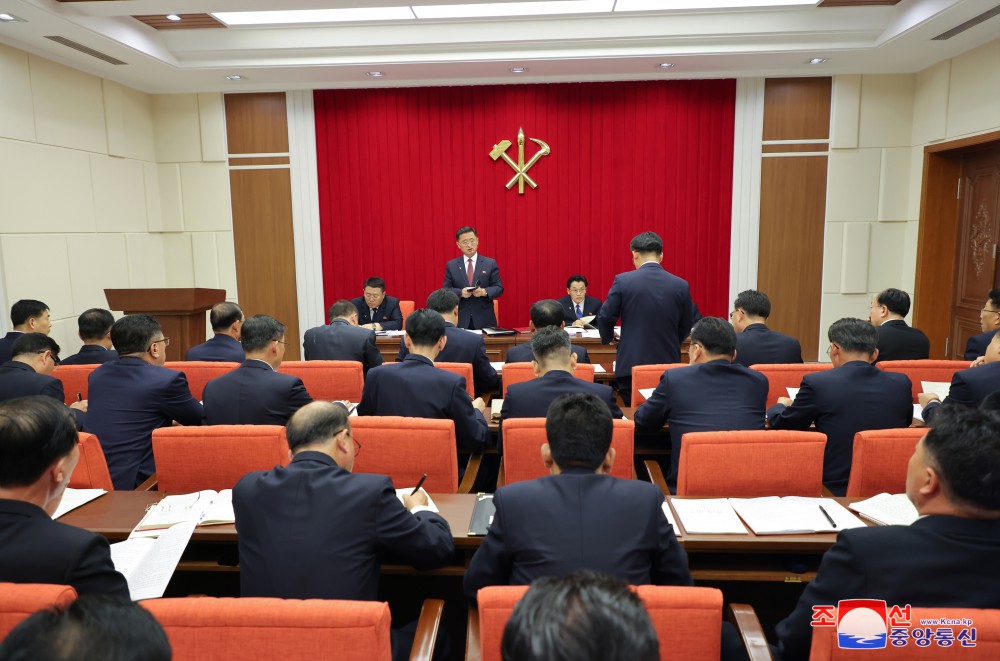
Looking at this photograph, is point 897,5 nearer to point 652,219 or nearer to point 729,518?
point 652,219

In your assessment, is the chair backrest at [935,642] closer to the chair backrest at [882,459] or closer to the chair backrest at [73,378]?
the chair backrest at [882,459]

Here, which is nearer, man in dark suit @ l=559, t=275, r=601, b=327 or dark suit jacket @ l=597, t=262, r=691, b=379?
dark suit jacket @ l=597, t=262, r=691, b=379

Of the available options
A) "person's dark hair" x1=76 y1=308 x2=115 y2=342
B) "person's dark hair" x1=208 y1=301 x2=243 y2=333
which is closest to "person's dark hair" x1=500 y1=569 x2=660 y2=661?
"person's dark hair" x1=208 y1=301 x2=243 y2=333

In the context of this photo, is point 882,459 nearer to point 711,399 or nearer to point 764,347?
point 711,399

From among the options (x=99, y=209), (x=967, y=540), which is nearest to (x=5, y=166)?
(x=99, y=209)

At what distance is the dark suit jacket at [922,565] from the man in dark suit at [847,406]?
1.46m

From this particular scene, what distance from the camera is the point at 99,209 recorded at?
6.54 meters

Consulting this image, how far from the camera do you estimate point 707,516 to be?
2.08m

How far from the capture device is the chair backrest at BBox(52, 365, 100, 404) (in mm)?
3934

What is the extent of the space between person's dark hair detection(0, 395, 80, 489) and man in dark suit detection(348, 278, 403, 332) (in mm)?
4521

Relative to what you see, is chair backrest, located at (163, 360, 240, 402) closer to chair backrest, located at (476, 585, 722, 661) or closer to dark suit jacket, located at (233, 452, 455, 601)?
dark suit jacket, located at (233, 452, 455, 601)

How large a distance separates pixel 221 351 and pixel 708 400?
3.02 m

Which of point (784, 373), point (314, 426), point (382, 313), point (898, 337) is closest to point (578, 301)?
point (382, 313)

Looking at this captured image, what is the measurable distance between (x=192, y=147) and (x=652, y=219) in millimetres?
5257
